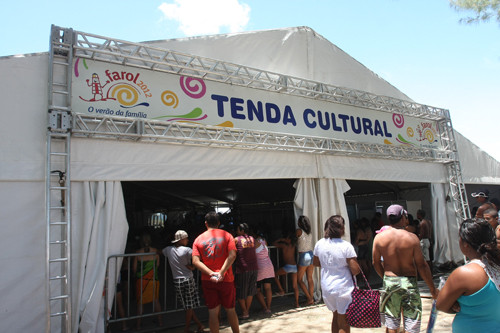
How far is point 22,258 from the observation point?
14.4 feet

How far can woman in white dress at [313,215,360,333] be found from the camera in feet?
12.0

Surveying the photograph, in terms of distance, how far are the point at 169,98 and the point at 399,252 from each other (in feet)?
12.8

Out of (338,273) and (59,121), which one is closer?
(338,273)

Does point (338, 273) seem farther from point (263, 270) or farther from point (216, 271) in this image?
point (263, 270)

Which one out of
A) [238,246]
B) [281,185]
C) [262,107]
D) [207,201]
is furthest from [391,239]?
[207,201]

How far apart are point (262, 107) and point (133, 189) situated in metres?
7.07

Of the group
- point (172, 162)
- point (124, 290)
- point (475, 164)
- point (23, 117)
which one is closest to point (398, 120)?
point (475, 164)

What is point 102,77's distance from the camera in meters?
5.12

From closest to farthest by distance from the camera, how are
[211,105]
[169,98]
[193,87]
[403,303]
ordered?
[403,303] → [169,98] → [193,87] → [211,105]

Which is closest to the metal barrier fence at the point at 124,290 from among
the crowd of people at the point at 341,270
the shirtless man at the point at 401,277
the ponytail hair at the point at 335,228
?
the crowd of people at the point at 341,270

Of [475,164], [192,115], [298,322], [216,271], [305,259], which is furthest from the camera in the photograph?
[475,164]

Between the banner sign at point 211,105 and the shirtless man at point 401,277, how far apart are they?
3.34 meters

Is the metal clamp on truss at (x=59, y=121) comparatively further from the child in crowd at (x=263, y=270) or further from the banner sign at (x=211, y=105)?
the child in crowd at (x=263, y=270)

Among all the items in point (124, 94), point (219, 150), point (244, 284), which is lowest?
point (244, 284)
